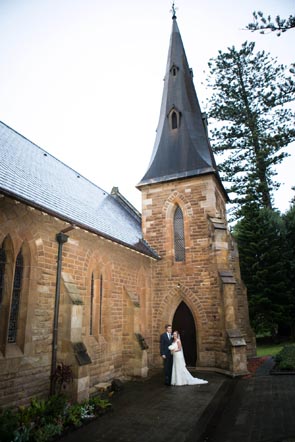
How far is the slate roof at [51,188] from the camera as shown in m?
7.30

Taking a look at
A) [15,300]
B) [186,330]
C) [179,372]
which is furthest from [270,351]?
[15,300]

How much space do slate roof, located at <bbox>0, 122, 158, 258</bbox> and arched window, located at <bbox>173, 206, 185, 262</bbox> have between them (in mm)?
1029

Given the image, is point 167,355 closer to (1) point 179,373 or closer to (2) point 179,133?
(1) point 179,373

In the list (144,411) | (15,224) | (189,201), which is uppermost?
(189,201)

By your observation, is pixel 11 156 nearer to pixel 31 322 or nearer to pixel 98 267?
pixel 98 267

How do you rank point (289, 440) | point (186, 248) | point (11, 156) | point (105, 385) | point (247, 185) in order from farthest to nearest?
point (247, 185) < point (186, 248) < point (11, 156) < point (105, 385) < point (289, 440)

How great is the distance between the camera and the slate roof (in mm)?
7305

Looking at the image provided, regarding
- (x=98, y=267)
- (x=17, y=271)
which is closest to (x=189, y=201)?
(x=98, y=267)

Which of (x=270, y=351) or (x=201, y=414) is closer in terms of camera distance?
(x=201, y=414)

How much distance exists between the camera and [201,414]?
614 centimetres

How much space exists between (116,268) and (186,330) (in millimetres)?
4247

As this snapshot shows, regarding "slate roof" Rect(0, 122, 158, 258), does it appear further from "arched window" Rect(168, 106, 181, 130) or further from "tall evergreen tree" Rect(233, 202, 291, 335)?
"tall evergreen tree" Rect(233, 202, 291, 335)

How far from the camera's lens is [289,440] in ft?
15.1

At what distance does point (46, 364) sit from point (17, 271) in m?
2.29
